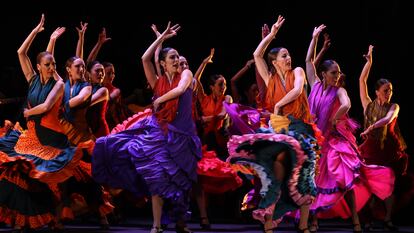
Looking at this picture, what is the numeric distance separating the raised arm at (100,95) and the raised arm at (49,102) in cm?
69

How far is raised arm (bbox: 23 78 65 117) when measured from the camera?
7.25m

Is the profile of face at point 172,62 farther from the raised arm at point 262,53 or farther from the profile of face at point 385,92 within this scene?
the profile of face at point 385,92

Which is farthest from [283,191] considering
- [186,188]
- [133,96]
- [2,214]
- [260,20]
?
[260,20]

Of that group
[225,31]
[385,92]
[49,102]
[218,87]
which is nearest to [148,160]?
[49,102]

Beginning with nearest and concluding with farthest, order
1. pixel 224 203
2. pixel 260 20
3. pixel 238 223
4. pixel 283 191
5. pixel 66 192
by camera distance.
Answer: pixel 283 191 < pixel 66 192 < pixel 238 223 < pixel 224 203 < pixel 260 20

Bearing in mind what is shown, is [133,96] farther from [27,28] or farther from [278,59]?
[278,59]

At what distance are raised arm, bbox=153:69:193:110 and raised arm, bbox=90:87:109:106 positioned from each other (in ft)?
3.25

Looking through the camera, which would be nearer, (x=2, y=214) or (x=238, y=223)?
(x=2, y=214)

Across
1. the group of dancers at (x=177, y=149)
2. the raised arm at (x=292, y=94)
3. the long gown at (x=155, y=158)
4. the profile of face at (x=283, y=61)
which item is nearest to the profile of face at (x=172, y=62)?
the group of dancers at (x=177, y=149)

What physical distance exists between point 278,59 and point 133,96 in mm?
2603

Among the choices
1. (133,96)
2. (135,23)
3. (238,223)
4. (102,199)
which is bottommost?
(238,223)

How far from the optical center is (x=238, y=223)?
903 centimetres

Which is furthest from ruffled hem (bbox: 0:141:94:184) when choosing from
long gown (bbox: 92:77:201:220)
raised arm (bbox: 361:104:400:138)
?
raised arm (bbox: 361:104:400:138)

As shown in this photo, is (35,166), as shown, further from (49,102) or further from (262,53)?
(262,53)
